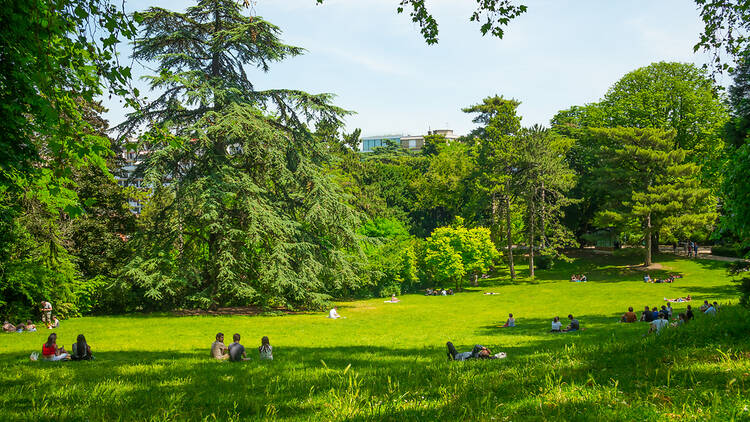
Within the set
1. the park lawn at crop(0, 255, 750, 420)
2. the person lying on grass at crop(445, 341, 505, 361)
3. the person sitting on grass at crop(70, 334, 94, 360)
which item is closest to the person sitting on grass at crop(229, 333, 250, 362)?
the park lawn at crop(0, 255, 750, 420)

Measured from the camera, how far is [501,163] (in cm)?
4556

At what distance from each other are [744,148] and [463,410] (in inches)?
317

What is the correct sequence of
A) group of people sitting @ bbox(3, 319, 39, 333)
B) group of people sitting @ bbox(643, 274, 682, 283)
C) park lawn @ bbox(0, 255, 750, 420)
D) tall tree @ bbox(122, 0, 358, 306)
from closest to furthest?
park lawn @ bbox(0, 255, 750, 420) < group of people sitting @ bbox(3, 319, 39, 333) < tall tree @ bbox(122, 0, 358, 306) < group of people sitting @ bbox(643, 274, 682, 283)

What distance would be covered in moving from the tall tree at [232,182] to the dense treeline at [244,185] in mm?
109

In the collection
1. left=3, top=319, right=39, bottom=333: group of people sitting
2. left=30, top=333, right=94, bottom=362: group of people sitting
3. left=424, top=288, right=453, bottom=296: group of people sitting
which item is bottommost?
left=424, top=288, right=453, bottom=296: group of people sitting

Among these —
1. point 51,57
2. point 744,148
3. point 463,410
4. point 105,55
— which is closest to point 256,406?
point 463,410

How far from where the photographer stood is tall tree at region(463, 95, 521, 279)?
45.1 metres

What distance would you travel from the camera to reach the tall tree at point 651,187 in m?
39.8

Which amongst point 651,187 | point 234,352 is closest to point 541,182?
point 651,187

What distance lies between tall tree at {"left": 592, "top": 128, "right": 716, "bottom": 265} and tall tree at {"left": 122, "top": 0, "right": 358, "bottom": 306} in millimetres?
27927

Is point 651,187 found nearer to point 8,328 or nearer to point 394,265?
point 394,265

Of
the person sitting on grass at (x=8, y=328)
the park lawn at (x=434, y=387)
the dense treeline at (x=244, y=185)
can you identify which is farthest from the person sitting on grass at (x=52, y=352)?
the person sitting on grass at (x=8, y=328)

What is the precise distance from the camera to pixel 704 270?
136 ft

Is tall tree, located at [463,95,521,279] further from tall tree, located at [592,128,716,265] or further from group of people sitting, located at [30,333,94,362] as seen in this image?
group of people sitting, located at [30,333,94,362]
